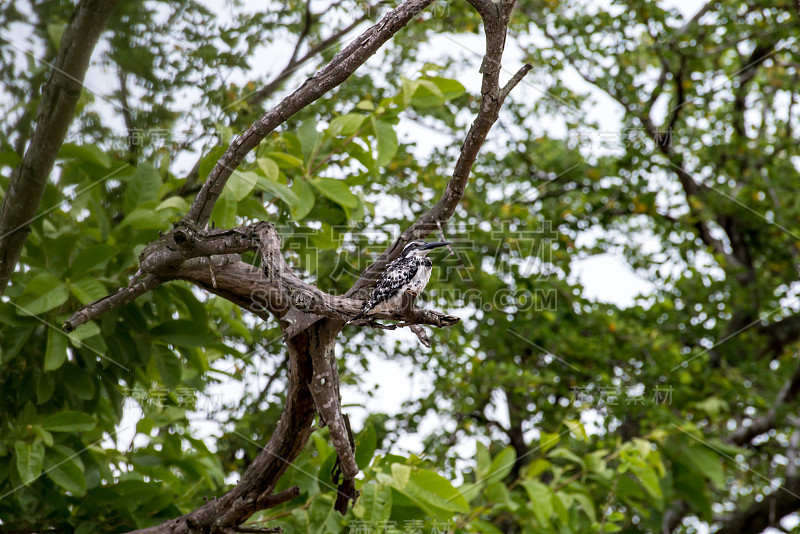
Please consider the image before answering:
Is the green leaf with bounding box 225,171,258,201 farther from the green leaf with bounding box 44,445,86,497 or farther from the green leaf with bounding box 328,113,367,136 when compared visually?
the green leaf with bounding box 44,445,86,497

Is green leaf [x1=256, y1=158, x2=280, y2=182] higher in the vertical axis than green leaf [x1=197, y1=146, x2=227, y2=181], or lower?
higher

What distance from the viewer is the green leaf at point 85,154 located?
3.96 meters

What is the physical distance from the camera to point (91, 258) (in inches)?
142

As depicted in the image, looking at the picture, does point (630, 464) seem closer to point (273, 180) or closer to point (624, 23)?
point (273, 180)

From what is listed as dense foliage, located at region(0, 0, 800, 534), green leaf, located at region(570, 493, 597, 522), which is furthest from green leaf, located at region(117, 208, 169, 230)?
green leaf, located at region(570, 493, 597, 522)

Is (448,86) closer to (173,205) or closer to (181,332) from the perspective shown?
(173,205)

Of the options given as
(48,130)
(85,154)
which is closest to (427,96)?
(85,154)

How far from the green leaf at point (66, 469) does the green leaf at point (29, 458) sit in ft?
0.54

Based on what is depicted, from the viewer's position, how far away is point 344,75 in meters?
2.77

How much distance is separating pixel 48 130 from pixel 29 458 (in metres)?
1.68

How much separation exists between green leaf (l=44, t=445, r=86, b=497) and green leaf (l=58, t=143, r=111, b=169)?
1623mm

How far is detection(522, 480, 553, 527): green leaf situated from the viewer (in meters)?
4.54

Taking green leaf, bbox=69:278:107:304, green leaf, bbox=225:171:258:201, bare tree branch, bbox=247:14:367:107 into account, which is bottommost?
green leaf, bbox=69:278:107:304

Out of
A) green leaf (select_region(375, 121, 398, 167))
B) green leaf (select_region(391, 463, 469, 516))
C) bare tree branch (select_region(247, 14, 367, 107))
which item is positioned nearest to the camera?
green leaf (select_region(391, 463, 469, 516))
